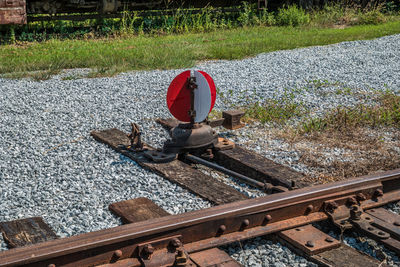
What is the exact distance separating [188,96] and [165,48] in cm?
605

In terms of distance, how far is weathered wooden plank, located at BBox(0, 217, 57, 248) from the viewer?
2850 millimetres

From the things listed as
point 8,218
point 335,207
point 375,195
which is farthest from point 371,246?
point 8,218

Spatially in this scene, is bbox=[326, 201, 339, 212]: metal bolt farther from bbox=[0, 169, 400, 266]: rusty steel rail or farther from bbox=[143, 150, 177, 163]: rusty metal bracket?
bbox=[143, 150, 177, 163]: rusty metal bracket

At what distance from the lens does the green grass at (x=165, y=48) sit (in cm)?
870

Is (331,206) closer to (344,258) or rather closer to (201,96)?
(344,258)

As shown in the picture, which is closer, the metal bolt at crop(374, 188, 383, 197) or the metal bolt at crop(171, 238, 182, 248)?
the metal bolt at crop(171, 238, 182, 248)

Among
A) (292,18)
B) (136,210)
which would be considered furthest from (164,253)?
(292,18)

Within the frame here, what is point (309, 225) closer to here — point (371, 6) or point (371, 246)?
point (371, 246)

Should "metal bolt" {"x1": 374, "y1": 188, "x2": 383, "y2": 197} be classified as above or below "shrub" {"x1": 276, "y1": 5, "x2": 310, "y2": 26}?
below

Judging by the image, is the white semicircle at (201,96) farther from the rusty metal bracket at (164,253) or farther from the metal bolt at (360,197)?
the rusty metal bracket at (164,253)

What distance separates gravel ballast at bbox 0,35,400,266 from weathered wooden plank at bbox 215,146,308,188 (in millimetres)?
274

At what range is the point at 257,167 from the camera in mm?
3963

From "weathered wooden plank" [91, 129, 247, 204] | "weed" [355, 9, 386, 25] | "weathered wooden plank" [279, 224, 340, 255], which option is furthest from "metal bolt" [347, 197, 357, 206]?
"weed" [355, 9, 386, 25]

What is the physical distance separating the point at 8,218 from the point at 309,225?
184 centimetres
